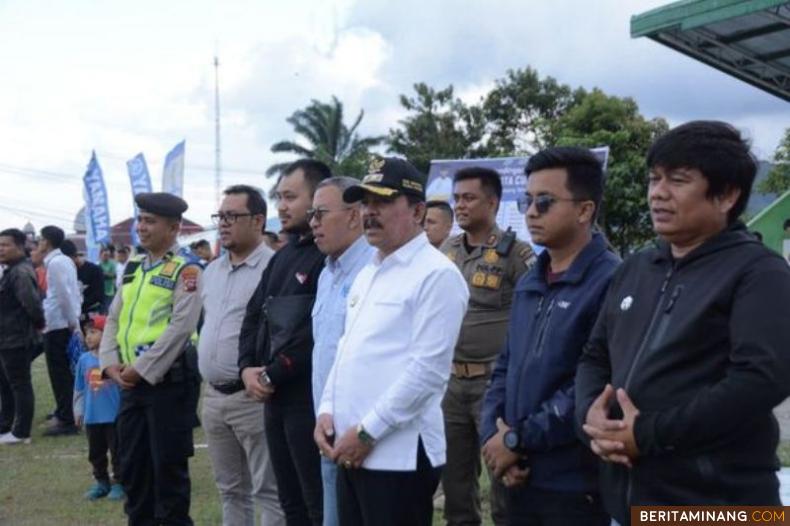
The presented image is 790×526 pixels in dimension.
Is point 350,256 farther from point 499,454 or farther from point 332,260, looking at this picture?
point 499,454

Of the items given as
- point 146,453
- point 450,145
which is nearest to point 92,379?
point 146,453

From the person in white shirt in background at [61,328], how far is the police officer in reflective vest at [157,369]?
4.89 m

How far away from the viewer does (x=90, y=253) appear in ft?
71.0

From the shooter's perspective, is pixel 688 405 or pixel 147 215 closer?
pixel 688 405

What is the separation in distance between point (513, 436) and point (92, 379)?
5.09 metres

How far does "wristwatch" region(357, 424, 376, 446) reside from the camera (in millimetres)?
3734

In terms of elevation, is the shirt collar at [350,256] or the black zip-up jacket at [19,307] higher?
the shirt collar at [350,256]

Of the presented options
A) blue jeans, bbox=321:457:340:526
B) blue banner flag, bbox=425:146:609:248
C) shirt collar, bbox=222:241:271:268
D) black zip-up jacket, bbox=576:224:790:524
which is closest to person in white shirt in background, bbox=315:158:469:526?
blue jeans, bbox=321:457:340:526

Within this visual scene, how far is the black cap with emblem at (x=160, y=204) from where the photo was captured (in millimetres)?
6195

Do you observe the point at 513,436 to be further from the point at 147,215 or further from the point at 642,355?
the point at 147,215

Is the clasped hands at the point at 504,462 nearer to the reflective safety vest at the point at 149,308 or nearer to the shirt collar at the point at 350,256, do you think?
the shirt collar at the point at 350,256

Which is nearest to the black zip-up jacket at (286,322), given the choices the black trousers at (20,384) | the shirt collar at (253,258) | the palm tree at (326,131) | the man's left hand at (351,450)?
the shirt collar at (253,258)

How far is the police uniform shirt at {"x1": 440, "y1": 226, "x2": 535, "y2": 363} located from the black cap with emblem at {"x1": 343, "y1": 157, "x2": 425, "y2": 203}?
56.2 inches

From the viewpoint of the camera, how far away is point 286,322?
196 inches
